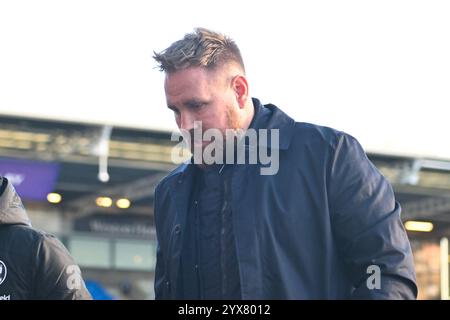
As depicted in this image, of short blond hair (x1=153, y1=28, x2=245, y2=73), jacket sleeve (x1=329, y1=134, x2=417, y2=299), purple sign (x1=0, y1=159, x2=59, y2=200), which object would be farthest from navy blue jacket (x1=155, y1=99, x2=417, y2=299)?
purple sign (x1=0, y1=159, x2=59, y2=200)

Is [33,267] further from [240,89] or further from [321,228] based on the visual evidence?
[321,228]

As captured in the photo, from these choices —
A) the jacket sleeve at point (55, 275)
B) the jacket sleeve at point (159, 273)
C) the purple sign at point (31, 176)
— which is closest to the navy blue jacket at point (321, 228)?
the jacket sleeve at point (159, 273)

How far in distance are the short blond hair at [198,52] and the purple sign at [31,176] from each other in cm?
1801

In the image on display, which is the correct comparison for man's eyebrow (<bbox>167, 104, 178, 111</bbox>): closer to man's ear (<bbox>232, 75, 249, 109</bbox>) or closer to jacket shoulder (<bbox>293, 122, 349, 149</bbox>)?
man's ear (<bbox>232, 75, 249, 109</bbox>)

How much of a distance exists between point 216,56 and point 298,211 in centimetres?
54

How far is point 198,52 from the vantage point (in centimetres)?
308

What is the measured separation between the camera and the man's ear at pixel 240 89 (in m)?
3.17

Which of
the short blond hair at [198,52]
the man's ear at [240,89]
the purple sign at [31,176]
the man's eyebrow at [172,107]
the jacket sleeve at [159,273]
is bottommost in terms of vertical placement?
the jacket sleeve at [159,273]

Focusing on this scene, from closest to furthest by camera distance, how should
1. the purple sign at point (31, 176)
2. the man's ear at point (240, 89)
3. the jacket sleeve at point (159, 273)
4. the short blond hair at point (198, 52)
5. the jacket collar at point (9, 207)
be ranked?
the short blond hair at point (198, 52), the man's ear at point (240, 89), the jacket sleeve at point (159, 273), the jacket collar at point (9, 207), the purple sign at point (31, 176)

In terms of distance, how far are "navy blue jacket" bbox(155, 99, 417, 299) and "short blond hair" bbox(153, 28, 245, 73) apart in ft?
1.13

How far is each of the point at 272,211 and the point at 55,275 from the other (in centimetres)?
111

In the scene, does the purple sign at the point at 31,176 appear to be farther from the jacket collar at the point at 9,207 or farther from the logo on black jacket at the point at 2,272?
the logo on black jacket at the point at 2,272

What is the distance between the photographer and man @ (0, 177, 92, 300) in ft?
12.2

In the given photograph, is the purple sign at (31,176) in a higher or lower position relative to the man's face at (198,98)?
higher
